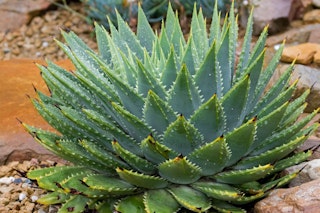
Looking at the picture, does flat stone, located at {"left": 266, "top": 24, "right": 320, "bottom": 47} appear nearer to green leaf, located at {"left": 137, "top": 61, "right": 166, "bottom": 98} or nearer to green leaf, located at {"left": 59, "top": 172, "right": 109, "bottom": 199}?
green leaf, located at {"left": 137, "top": 61, "right": 166, "bottom": 98}

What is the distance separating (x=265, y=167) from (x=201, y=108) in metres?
0.37

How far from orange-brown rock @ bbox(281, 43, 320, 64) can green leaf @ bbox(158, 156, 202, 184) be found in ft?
7.30

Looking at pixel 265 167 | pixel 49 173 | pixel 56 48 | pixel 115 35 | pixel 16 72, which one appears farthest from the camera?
pixel 56 48

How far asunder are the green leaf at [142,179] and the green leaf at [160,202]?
0.03 m

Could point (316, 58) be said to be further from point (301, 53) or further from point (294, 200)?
point (294, 200)

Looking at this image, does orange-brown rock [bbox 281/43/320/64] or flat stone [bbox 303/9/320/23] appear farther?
flat stone [bbox 303/9/320/23]

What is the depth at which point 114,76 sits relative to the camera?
2.77 meters

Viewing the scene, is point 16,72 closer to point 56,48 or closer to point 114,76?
point 56,48

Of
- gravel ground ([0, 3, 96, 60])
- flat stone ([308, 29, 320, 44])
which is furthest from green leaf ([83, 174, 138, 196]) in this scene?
gravel ground ([0, 3, 96, 60])

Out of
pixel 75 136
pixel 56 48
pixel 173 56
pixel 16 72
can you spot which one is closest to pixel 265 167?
pixel 173 56

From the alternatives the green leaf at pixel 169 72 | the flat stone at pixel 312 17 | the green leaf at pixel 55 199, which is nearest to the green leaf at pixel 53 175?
the green leaf at pixel 55 199

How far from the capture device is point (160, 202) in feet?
9.19

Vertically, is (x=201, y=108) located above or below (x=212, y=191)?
above

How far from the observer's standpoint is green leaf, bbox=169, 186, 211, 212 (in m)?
2.71
